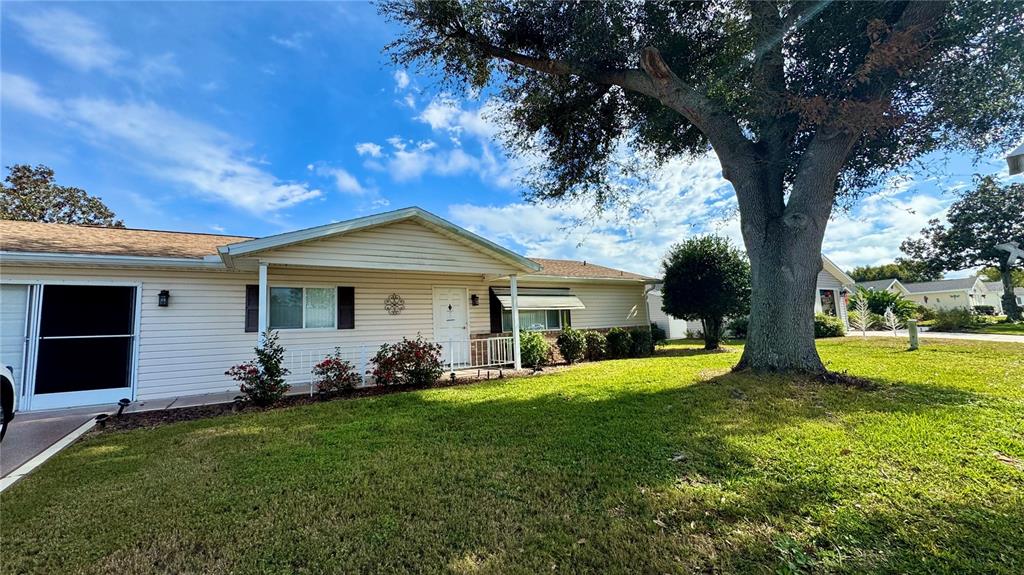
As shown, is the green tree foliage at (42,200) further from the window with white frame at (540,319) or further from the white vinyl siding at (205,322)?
the window with white frame at (540,319)

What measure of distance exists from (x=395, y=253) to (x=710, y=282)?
423 inches

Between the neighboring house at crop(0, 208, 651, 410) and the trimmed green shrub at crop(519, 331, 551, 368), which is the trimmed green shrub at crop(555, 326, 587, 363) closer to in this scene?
the trimmed green shrub at crop(519, 331, 551, 368)

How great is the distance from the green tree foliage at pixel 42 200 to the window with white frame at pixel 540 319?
22307 millimetres

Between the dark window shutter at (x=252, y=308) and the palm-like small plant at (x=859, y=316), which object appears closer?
the dark window shutter at (x=252, y=308)

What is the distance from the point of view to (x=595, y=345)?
1269 cm

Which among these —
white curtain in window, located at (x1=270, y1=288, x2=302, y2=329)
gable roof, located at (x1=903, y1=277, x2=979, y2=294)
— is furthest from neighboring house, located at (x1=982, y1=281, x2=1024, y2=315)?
white curtain in window, located at (x1=270, y1=288, x2=302, y2=329)

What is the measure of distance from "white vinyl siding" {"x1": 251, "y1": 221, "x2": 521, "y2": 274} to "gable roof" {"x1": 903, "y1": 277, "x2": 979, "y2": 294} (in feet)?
179

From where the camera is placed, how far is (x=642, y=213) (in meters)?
11.2

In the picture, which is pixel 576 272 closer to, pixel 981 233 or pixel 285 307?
pixel 285 307

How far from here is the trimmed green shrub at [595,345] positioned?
12.6 meters

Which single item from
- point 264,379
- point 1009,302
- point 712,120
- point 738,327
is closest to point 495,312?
point 264,379

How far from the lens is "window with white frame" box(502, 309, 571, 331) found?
12808 mm

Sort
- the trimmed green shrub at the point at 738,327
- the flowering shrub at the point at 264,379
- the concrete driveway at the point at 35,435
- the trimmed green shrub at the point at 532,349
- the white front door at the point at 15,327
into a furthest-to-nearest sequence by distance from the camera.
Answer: the trimmed green shrub at the point at 738,327, the trimmed green shrub at the point at 532,349, the flowering shrub at the point at 264,379, the white front door at the point at 15,327, the concrete driveway at the point at 35,435

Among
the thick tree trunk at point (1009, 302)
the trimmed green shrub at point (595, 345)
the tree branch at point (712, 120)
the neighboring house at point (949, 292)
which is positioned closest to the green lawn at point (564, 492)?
the tree branch at point (712, 120)
